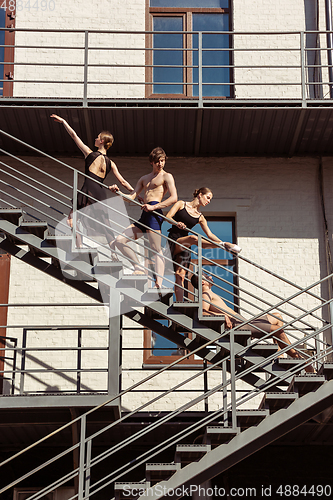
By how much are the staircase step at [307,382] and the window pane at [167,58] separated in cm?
700

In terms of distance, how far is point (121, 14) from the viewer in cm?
1316

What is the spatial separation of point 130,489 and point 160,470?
18.5 inches

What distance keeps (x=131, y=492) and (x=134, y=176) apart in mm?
6304

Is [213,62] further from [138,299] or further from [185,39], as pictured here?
[138,299]

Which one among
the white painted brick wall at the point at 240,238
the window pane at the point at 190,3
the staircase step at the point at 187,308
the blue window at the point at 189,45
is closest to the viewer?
the staircase step at the point at 187,308

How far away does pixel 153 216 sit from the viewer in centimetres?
905

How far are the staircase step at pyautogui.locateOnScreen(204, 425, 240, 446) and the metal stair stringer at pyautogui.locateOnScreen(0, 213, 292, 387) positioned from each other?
3.12ft

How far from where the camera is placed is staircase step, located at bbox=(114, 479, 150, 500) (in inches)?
318

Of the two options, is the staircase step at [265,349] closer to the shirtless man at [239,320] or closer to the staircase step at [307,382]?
the shirtless man at [239,320]

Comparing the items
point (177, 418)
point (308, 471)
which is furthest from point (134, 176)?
point (308, 471)

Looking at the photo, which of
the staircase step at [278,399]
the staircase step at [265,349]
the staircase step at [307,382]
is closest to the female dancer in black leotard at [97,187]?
the staircase step at [265,349]

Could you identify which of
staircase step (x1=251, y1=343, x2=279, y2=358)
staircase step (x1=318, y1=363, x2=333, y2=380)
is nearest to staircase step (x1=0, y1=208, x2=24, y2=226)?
staircase step (x1=251, y1=343, x2=279, y2=358)

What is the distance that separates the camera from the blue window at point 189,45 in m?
13.0

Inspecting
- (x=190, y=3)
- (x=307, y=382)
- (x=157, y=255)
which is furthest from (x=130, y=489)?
(x=190, y=3)
